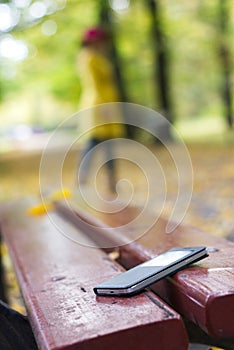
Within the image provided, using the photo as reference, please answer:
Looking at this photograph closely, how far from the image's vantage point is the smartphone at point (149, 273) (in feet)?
4.39

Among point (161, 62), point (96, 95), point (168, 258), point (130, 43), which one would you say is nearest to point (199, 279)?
point (168, 258)

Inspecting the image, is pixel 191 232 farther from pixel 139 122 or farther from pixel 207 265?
pixel 139 122

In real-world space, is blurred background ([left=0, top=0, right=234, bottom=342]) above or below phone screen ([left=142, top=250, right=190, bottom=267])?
above

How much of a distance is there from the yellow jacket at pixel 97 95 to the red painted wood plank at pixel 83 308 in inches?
181

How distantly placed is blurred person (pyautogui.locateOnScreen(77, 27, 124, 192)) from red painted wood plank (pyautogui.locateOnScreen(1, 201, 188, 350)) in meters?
4.32

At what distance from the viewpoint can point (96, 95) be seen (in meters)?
6.71

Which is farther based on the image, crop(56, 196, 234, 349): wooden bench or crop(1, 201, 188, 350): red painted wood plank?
crop(56, 196, 234, 349): wooden bench

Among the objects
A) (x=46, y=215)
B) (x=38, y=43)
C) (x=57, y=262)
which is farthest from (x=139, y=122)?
(x=57, y=262)

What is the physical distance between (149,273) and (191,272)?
106 millimetres

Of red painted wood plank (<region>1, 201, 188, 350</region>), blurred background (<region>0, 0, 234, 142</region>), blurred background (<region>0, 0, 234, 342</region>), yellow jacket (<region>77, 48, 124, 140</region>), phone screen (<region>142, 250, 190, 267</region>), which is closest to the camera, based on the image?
red painted wood plank (<region>1, 201, 188, 350</region>)

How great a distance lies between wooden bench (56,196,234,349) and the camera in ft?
4.07

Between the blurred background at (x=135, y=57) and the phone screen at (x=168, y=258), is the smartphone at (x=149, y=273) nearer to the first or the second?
the phone screen at (x=168, y=258)

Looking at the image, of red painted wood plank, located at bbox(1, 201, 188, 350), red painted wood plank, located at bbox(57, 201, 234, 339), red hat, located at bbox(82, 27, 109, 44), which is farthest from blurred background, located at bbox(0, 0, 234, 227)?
red painted wood plank, located at bbox(1, 201, 188, 350)

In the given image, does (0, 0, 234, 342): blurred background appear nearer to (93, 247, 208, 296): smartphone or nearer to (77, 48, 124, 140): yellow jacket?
(77, 48, 124, 140): yellow jacket
